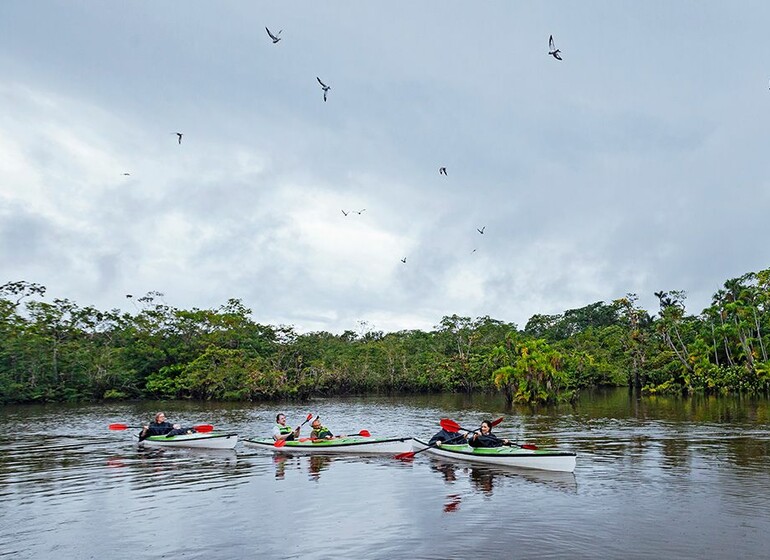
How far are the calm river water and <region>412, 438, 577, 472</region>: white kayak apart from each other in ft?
1.30

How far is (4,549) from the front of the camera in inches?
399

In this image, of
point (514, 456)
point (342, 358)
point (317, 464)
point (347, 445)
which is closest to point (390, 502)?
point (514, 456)

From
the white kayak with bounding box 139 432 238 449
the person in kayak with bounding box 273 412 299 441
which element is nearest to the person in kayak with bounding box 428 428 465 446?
the person in kayak with bounding box 273 412 299 441

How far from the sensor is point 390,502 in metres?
13.2

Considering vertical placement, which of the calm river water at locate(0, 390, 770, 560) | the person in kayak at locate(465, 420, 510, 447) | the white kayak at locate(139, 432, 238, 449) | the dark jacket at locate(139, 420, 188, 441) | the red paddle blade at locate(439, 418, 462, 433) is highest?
the red paddle blade at locate(439, 418, 462, 433)

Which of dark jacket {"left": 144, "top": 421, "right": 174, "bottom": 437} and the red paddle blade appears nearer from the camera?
the red paddle blade

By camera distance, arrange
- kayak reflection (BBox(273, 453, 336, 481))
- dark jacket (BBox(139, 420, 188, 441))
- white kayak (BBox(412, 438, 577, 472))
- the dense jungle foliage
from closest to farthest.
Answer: white kayak (BBox(412, 438, 577, 472)) < kayak reflection (BBox(273, 453, 336, 481)) < dark jacket (BBox(139, 420, 188, 441)) < the dense jungle foliage

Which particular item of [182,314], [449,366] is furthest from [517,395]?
[182,314]

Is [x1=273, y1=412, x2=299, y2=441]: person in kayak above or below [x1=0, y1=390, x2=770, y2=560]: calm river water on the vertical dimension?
above

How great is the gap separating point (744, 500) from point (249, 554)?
31.3ft

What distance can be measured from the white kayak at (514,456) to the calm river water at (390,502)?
0.40m

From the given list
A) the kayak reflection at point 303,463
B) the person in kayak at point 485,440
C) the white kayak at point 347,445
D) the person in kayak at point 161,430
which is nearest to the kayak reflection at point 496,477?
the person in kayak at point 485,440

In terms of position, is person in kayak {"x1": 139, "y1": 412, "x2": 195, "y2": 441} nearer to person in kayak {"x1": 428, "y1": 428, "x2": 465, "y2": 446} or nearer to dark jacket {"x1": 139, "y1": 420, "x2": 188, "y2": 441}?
dark jacket {"x1": 139, "y1": 420, "x2": 188, "y2": 441}

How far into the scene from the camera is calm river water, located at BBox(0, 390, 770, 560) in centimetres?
988
